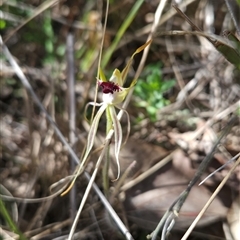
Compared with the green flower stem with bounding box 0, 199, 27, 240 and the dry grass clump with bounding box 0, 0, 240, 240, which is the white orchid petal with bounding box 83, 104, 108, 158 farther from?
the green flower stem with bounding box 0, 199, 27, 240

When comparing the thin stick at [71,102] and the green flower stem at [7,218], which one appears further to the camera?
the thin stick at [71,102]

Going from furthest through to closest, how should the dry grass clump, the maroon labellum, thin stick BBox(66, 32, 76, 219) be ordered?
thin stick BBox(66, 32, 76, 219), the dry grass clump, the maroon labellum

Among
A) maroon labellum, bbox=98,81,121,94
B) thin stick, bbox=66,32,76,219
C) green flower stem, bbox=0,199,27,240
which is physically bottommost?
green flower stem, bbox=0,199,27,240

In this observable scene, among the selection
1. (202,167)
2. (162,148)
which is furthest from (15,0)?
(202,167)

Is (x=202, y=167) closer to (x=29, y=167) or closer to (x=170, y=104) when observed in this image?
(x=170, y=104)

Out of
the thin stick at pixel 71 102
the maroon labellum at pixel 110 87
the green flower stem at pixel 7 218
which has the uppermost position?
the maroon labellum at pixel 110 87

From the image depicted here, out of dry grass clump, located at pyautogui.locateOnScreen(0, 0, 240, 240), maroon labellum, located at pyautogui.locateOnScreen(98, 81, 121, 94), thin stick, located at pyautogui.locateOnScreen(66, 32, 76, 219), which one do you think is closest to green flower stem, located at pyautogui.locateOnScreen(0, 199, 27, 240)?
dry grass clump, located at pyautogui.locateOnScreen(0, 0, 240, 240)

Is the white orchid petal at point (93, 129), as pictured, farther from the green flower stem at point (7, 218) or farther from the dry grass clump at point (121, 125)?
the green flower stem at point (7, 218)

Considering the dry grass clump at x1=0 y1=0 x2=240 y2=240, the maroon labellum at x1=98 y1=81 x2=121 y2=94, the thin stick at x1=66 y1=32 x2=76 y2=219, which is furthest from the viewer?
the thin stick at x1=66 y1=32 x2=76 y2=219

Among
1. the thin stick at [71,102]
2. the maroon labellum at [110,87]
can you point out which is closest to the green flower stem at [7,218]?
the thin stick at [71,102]

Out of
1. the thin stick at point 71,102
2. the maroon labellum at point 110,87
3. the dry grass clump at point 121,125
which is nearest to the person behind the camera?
the maroon labellum at point 110,87

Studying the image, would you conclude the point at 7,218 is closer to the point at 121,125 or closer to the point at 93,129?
the point at 93,129
